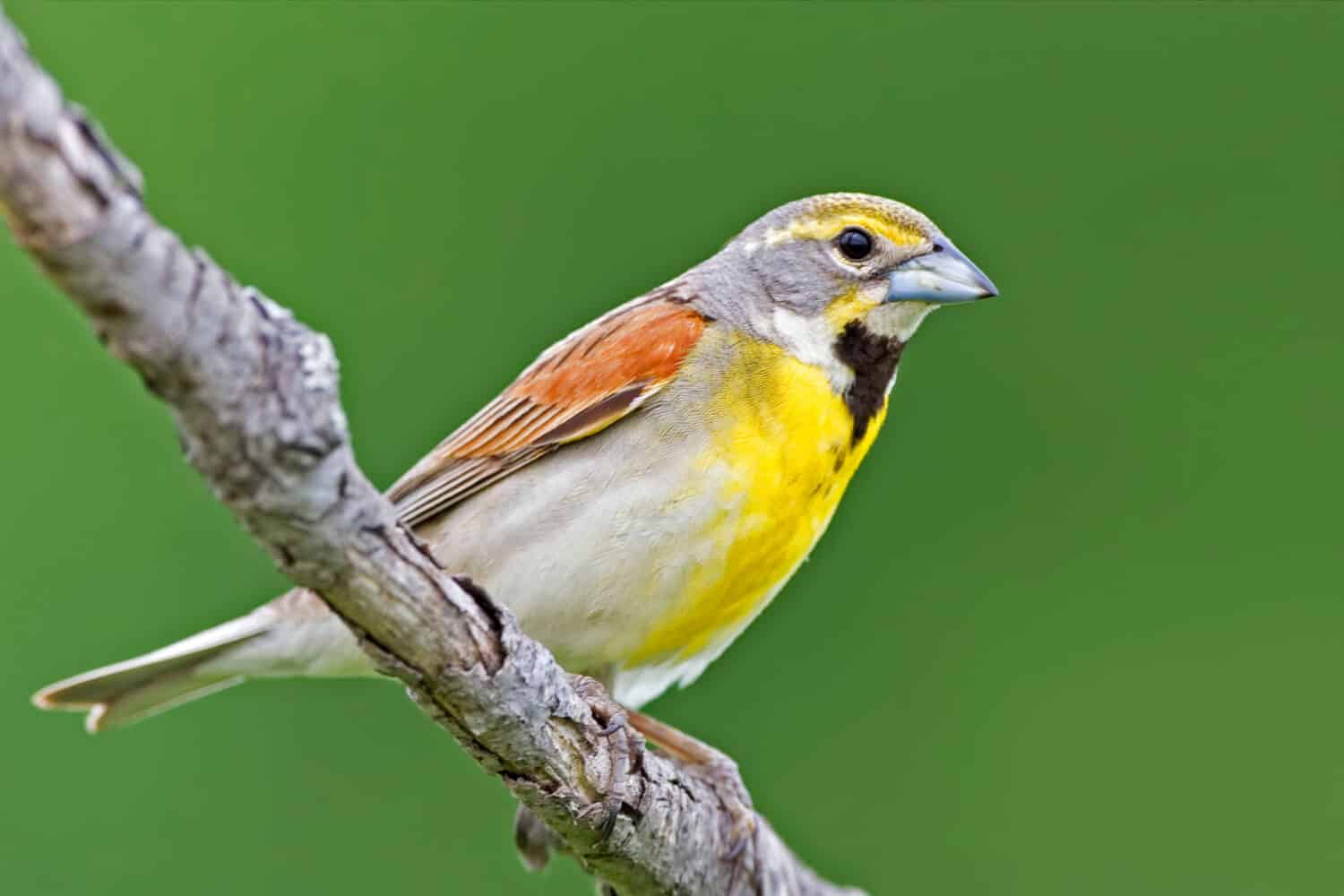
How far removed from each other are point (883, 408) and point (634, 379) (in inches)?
25.4

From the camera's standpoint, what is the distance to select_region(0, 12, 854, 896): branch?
5.11 ft

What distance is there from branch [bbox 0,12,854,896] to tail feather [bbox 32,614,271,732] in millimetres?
1445

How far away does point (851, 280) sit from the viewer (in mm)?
3812

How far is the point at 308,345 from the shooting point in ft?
5.87

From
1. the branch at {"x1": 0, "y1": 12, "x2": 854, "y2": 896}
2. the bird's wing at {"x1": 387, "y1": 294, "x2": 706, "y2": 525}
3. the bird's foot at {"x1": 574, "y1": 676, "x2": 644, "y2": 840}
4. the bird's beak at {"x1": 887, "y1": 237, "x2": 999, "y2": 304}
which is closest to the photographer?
the branch at {"x1": 0, "y1": 12, "x2": 854, "y2": 896}

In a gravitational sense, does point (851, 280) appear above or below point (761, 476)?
above

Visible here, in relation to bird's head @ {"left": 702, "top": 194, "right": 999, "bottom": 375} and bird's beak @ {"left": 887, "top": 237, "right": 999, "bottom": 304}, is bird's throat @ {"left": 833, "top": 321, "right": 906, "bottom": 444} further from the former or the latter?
bird's beak @ {"left": 887, "top": 237, "right": 999, "bottom": 304}

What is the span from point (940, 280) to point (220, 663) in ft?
6.85

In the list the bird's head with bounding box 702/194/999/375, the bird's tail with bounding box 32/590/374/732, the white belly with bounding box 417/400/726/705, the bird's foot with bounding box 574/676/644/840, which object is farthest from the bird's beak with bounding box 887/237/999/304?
the bird's tail with bounding box 32/590/374/732

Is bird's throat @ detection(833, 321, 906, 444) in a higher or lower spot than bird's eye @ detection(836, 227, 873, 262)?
lower

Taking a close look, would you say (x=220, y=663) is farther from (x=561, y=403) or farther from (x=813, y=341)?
(x=813, y=341)

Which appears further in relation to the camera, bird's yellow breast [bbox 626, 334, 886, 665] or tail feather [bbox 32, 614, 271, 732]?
tail feather [bbox 32, 614, 271, 732]

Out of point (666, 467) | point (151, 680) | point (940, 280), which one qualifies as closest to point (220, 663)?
point (151, 680)

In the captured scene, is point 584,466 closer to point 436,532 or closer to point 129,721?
point 436,532
